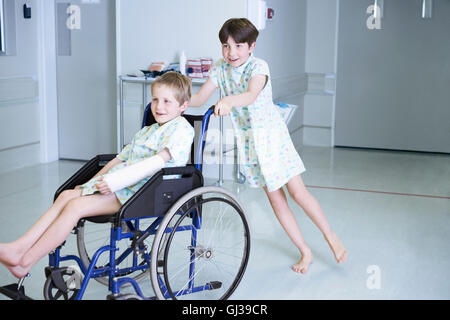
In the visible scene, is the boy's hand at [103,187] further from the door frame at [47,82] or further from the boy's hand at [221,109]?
the door frame at [47,82]

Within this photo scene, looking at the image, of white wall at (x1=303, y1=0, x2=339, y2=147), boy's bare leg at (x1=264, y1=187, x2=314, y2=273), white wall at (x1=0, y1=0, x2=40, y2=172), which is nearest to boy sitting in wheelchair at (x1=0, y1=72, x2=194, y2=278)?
boy's bare leg at (x1=264, y1=187, x2=314, y2=273)

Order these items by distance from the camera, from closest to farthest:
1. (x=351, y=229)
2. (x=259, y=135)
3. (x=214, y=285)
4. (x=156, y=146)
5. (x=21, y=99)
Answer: (x=156, y=146) < (x=214, y=285) < (x=259, y=135) < (x=351, y=229) < (x=21, y=99)

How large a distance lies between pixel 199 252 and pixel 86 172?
1.75ft

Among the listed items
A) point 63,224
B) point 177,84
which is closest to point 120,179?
point 63,224

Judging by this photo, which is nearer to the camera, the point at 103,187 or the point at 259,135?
the point at 103,187

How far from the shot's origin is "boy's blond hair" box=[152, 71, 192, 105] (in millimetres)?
2201

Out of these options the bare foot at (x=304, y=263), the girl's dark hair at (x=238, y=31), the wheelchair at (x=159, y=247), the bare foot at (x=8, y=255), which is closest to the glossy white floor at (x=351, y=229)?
the bare foot at (x=304, y=263)

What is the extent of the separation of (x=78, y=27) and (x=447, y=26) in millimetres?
3273

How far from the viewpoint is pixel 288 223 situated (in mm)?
2699

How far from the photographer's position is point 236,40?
2.38 m

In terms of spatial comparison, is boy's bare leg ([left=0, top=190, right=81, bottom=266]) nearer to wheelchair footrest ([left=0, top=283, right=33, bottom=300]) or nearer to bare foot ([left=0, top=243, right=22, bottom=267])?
bare foot ([left=0, top=243, right=22, bottom=267])

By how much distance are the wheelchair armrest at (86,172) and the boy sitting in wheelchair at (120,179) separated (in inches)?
2.5

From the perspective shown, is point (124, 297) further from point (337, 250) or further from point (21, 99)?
point (21, 99)
